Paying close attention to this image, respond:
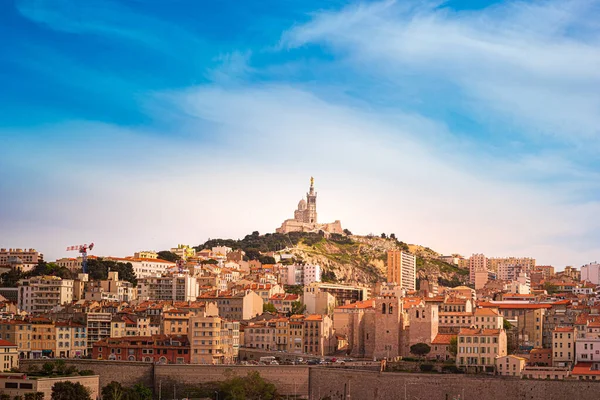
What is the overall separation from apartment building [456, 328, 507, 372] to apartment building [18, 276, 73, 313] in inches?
1505

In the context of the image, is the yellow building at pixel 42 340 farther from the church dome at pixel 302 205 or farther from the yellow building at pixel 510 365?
the church dome at pixel 302 205

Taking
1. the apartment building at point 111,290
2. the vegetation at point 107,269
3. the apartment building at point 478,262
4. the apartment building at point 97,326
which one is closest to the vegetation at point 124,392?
the apartment building at point 97,326

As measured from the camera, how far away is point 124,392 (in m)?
65.2

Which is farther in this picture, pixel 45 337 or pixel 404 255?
pixel 404 255

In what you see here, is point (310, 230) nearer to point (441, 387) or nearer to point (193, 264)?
point (193, 264)

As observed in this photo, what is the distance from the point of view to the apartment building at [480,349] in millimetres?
68562

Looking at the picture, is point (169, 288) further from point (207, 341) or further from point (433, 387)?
point (433, 387)

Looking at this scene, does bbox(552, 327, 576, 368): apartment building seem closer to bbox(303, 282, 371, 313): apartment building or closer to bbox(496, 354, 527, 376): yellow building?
bbox(496, 354, 527, 376): yellow building

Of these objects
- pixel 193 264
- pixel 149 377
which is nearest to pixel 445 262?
pixel 193 264

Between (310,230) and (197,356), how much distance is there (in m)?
82.4

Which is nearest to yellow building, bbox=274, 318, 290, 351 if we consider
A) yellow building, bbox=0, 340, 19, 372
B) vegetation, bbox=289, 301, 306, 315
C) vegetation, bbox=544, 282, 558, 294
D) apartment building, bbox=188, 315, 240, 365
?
apartment building, bbox=188, 315, 240, 365

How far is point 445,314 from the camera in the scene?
80.9m

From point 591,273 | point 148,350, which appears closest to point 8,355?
point 148,350

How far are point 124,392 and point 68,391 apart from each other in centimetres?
484
